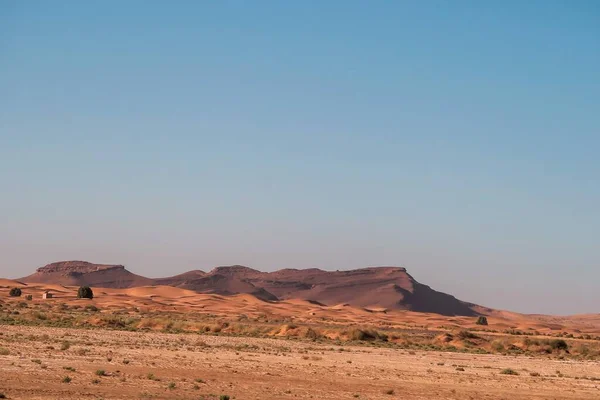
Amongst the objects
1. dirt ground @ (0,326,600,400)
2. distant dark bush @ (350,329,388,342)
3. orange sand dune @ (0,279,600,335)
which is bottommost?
dirt ground @ (0,326,600,400)

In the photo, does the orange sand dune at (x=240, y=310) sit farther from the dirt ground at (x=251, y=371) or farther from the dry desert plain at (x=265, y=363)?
the dirt ground at (x=251, y=371)

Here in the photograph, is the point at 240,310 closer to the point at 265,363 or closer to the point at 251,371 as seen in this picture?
the point at 265,363

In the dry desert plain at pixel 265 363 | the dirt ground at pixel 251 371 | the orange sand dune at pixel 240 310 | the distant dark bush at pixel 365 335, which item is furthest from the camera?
the orange sand dune at pixel 240 310

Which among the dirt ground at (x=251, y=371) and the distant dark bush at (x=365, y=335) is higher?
the distant dark bush at (x=365, y=335)

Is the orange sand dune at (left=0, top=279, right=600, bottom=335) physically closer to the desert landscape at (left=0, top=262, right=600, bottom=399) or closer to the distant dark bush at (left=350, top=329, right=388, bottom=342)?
the distant dark bush at (left=350, top=329, right=388, bottom=342)

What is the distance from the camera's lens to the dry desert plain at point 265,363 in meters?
27.7

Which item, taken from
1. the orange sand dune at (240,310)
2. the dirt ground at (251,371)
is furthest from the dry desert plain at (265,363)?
the orange sand dune at (240,310)

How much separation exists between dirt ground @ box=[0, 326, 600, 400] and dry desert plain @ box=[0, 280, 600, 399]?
52 millimetres

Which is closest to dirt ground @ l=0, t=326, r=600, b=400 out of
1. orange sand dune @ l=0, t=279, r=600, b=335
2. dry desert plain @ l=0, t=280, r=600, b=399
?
dry desert plain @ l=0, t=280, r=600, b=399

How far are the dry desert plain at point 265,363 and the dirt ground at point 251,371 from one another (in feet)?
0.17

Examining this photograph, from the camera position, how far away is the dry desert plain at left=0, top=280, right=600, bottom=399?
27.7 m

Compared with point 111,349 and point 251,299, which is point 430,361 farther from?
point 251,299

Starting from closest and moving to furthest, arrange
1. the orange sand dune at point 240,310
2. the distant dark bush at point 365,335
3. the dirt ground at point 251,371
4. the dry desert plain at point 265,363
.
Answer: the dirt ground at point 251,371, the dry desert plain at point 265,363, the distant dark bush at point 365,335, the orange sand dune at point 240,310

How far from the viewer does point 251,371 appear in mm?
33812
